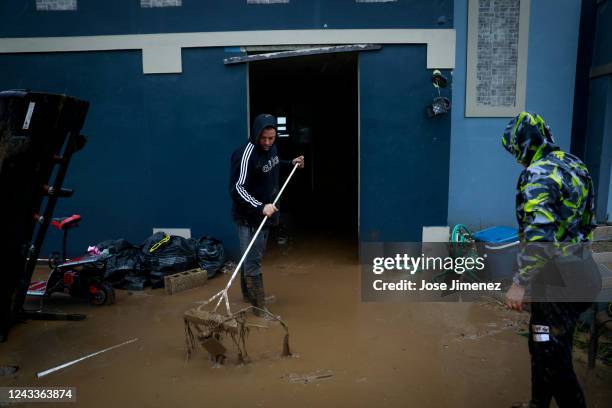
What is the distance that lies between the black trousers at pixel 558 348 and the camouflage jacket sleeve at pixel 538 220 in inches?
9.5

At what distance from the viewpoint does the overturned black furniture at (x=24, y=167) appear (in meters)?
3.69

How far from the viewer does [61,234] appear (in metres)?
6.75

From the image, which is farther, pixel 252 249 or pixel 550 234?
pixel 252 249

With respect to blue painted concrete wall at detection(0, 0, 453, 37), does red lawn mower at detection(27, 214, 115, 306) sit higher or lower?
lower

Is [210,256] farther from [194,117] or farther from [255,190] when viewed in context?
[194,117]

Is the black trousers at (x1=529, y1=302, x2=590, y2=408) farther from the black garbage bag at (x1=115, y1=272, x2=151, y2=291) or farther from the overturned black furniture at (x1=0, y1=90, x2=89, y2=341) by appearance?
the black garbage bag at (x1=115, y1=272, x2=151, y2=291)

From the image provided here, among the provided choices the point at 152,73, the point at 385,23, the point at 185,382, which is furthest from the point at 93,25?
the point at 185,382

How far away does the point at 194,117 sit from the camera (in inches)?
255

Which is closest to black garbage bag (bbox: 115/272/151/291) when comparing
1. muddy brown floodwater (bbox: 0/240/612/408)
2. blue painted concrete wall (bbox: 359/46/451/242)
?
muddy brown floodwater (bbox: 0/240/612/408)

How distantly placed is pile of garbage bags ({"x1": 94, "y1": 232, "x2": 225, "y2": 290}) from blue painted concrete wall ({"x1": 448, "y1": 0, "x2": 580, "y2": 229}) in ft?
12.8

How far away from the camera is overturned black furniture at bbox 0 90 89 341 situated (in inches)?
145

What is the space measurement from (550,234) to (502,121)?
513 centimetres

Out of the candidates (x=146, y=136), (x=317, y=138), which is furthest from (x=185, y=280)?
(x=317, y=138)

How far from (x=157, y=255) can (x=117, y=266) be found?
1.63 feet
